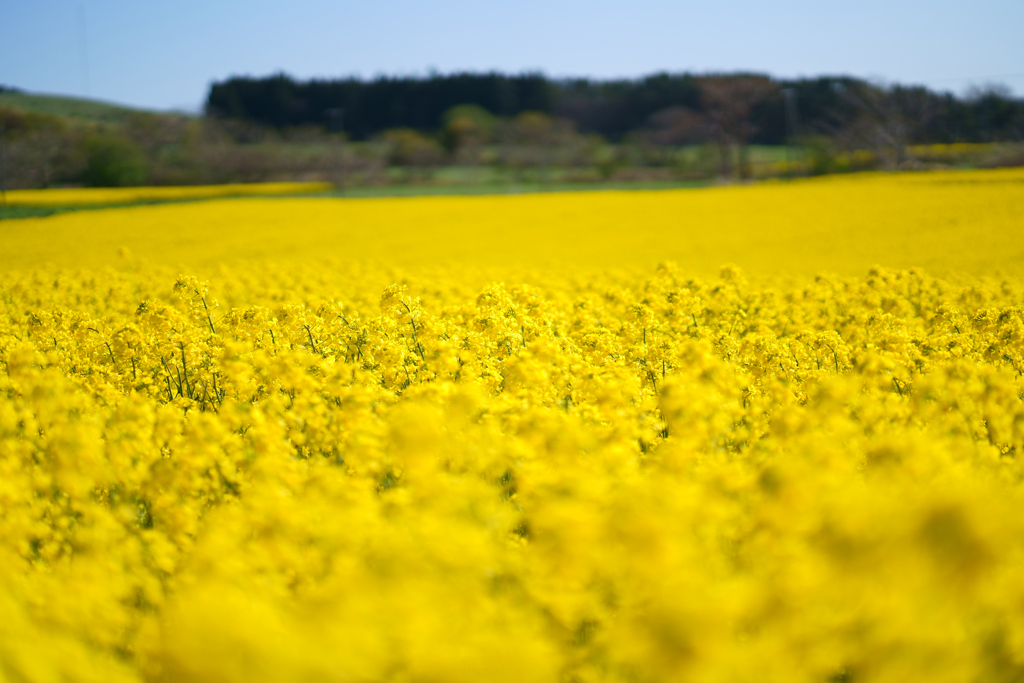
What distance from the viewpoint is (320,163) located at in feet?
195

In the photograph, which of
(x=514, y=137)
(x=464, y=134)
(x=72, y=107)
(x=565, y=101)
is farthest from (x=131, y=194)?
(x=565, y=101)

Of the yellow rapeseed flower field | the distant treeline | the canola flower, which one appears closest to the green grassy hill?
the distant treeline

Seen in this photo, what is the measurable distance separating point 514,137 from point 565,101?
3455 centimetres

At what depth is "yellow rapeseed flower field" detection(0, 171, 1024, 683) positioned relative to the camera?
2545 mm

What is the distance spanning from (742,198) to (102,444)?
29.9 metres

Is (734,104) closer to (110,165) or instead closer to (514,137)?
(514,137)

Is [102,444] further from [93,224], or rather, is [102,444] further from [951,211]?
[93,224]

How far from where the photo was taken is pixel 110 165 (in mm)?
52375

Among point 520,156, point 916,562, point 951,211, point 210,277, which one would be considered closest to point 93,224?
point 210,277

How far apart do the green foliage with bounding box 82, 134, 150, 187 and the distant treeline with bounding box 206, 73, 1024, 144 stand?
29.9m

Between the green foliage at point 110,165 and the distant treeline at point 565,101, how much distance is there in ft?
98.2

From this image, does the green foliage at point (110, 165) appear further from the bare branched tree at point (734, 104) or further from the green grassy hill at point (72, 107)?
the bare branched tree at point (734, 104)

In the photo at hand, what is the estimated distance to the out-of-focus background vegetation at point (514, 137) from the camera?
52.6 metres

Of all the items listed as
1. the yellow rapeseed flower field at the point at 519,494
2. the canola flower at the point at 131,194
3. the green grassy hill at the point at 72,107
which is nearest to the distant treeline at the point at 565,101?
the green grassy hill at the point at 72,107
